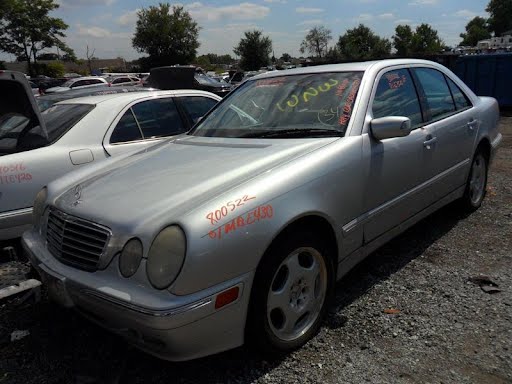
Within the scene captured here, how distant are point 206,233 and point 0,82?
8.37 ft

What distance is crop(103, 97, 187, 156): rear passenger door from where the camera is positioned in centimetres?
455

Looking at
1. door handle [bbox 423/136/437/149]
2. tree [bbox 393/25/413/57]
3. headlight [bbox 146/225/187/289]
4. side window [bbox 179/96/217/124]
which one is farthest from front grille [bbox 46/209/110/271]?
tree [bbox 393/25/413/57]

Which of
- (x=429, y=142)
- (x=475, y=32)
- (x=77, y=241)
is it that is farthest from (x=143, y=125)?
(x=475, y=32)

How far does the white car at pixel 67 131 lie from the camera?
381 cm

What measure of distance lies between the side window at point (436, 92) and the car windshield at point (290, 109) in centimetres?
88

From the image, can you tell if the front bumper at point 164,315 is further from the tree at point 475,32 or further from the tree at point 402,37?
the tree at point 475,32

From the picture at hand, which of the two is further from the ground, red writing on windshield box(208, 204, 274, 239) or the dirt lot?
red writing on windshield box(208, 204, 274, 239)

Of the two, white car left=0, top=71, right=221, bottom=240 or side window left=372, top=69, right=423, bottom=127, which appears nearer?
side window left=372, top=69, right=423, bottom=127

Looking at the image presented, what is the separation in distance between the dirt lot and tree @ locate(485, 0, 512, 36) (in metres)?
106

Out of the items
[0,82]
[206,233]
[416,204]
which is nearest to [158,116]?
[0,82]

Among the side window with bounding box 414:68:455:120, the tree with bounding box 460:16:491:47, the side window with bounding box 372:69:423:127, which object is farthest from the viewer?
the tree with bounding box 460:16:491:47

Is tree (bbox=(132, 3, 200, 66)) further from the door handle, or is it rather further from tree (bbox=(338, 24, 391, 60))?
the door handle

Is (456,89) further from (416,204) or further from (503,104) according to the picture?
(503,104)

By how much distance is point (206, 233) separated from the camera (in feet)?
6.95
